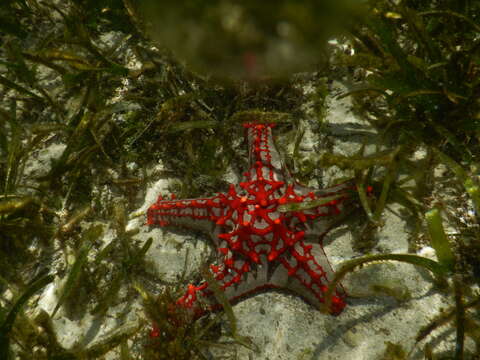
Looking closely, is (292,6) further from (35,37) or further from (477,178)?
(35,37)

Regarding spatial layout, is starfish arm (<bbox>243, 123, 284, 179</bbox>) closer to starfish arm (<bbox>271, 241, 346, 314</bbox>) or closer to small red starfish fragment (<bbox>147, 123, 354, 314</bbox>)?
small red starfish fragment (<bbox>147, 123, 354, 314</bbox>)

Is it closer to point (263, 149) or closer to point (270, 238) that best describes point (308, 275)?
point (270, 238)

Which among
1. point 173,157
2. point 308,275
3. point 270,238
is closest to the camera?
point 308,275

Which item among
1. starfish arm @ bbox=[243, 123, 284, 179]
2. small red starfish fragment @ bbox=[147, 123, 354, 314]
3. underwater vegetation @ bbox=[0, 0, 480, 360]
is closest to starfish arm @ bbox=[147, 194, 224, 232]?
small red starfish fragment @ bbox=[147, 123, 354, 314]

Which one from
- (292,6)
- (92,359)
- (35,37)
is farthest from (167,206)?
(35,37)

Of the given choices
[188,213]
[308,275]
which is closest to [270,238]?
[308,275]

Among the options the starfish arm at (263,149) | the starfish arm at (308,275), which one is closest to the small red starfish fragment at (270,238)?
the starfish arm at (308,275)

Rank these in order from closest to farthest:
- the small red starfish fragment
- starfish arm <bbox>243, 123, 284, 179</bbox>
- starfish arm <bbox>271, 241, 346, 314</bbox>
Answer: starfish arm <bbox>271, 241, 346, 314</bbox>
the small red starfish fragment
starfish arm <bbox>243, 123, 284, 179</bbox>
